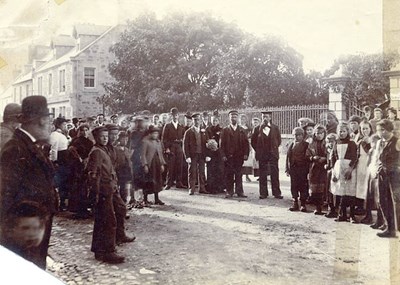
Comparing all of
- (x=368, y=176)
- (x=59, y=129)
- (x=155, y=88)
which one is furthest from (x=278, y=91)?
(x=59, y=129)

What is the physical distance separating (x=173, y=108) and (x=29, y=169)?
82 centimetres

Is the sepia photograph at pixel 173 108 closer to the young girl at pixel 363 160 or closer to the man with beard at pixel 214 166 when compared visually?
the young girl at pixel 363 160

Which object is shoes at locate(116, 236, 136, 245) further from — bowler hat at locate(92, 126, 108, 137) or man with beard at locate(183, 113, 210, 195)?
man with beard at locate(183, 113, 210, 195)

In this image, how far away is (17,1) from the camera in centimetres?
211

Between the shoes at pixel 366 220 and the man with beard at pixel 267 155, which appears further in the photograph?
the man with beard at pixel 267 155

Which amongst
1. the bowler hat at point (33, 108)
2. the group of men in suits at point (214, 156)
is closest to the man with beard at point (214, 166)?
the group of men in suits at point (214, 156)

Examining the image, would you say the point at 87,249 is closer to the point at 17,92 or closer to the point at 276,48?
the point at 17,92

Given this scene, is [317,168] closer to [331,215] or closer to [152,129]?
[331,215]

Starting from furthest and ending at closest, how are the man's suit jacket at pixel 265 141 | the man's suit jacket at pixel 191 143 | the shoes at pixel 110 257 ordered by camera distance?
the man's suit jacket at pixel 191 143
the man's suit jacket at pixel 265 141
the shoes at pixel 110 257

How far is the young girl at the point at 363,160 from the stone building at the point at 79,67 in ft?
4.22

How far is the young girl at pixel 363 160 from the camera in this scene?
7.73 feet

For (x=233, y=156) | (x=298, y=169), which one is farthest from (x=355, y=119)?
(x=233, y=156)

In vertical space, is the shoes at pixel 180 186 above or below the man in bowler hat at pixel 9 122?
below

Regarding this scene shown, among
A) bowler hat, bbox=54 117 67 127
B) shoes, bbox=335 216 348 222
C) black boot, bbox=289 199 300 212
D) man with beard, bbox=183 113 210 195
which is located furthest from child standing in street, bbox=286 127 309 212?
bowler hat, bbox=54 117 67 127
